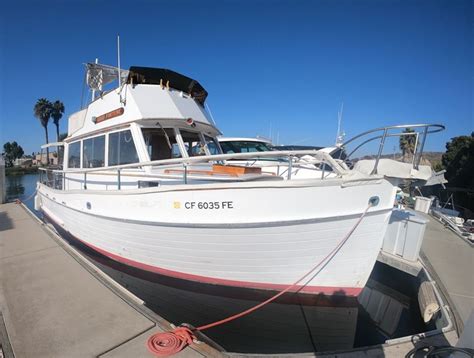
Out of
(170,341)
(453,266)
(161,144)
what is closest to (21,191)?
(161,144)

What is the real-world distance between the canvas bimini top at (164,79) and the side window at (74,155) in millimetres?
2719

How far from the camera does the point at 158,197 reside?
4.23 metres

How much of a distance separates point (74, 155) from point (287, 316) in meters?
6.93

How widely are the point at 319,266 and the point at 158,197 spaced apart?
2.76 metres

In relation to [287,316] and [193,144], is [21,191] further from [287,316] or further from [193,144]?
[287,316]

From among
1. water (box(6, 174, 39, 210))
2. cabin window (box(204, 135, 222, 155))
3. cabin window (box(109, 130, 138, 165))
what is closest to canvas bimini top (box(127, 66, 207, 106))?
cabin window (box(204, 135, 222, 155))

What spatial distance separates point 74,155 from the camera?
734 cm

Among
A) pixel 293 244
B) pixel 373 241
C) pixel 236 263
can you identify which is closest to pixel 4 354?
pixel 236 263

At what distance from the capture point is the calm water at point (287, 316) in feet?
12.1

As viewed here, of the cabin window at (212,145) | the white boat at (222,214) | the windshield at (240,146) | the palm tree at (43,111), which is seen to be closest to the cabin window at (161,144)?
the white boat at (222,214)

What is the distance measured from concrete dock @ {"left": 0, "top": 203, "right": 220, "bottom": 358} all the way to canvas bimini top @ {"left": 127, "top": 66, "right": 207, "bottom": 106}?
13.0ft

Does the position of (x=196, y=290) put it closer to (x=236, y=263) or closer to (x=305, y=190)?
(x=236, y=263)

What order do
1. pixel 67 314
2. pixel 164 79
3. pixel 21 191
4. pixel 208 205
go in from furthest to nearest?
pixel 21 191, pixel 164 79, pixel 208 205, pixel 67 314

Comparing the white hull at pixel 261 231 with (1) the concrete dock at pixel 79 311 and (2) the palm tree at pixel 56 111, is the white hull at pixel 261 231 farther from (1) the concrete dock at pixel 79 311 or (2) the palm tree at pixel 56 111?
(2) the palm tree at pixel 56 111
